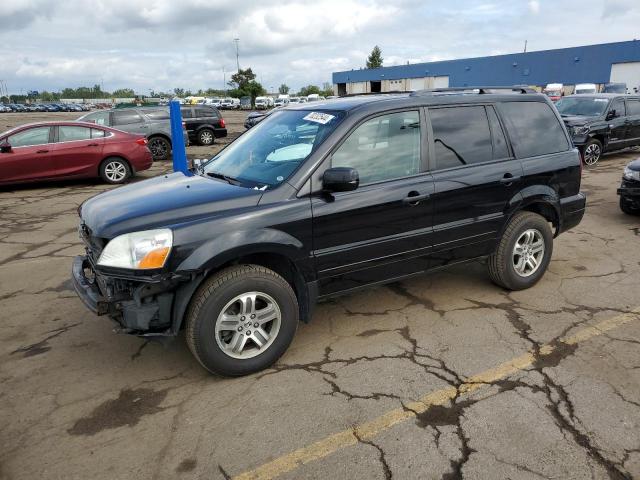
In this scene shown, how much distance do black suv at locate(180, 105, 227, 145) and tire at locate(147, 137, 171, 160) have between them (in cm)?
321

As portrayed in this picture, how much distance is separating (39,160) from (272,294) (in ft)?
29.5

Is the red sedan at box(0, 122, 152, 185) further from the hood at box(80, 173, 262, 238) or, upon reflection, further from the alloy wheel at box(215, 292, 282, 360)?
the alloy wheel at box(215, 292, 282, 360)

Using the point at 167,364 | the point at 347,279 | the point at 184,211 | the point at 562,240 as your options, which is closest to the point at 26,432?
the point at 167,364

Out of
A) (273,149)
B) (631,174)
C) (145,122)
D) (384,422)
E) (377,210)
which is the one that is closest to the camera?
(384,422)

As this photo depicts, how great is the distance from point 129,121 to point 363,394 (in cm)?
1335

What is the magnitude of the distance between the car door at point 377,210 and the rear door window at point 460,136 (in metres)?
0.18

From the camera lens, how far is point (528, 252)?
459 cm

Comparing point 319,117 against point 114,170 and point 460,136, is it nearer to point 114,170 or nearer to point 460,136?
point 460,136

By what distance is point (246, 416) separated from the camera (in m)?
2.89

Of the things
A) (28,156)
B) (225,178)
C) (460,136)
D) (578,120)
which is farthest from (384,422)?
(578,120)

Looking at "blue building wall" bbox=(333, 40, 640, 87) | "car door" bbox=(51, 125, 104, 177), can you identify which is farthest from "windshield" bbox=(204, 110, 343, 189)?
"blue building wall" bbox=(333, 40, 640, 87)

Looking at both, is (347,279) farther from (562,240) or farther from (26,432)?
(562,240)

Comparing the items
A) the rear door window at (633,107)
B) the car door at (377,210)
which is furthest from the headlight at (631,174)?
the rear door window at (633,107)

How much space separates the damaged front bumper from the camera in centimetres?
294
